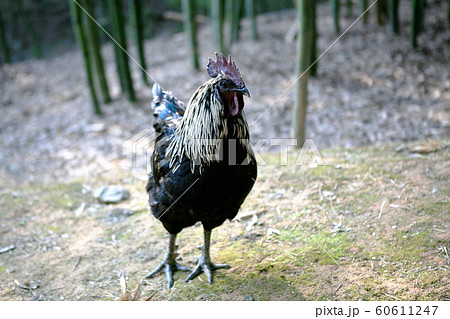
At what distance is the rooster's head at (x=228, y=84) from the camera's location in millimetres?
2660

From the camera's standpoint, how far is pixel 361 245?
3.35m

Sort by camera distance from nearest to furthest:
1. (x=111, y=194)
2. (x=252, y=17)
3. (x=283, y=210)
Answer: (x=283, y=210)
(x=111, y=194)
(x=252, y=17)

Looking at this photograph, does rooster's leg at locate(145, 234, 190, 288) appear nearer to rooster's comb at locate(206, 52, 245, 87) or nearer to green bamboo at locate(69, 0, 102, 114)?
rooster's comb at locate(206, 52, 245, 87)

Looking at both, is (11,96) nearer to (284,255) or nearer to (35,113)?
(35,113)

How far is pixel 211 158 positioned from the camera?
108 inches

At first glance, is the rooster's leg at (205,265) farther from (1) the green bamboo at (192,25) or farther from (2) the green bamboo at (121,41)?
(1) the green bamboo at (192,25)

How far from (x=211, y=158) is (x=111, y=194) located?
2778 millimetres

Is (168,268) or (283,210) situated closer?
(168,268)

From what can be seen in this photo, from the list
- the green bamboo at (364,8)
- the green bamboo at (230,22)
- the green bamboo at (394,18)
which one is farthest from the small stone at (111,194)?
the green bamboo at (364,8)

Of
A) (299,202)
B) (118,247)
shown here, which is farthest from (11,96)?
(299,202)

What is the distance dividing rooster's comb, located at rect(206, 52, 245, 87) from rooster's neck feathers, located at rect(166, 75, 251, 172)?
6 cm

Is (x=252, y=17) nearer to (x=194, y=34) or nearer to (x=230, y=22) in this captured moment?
(x=230, y=22)

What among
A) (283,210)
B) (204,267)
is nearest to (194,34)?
(283,210)

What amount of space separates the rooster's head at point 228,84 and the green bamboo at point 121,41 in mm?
6111
